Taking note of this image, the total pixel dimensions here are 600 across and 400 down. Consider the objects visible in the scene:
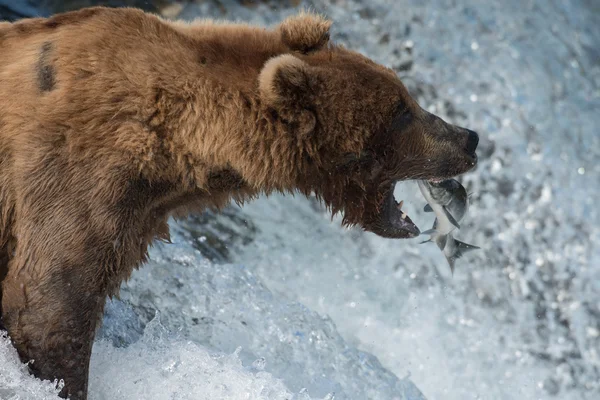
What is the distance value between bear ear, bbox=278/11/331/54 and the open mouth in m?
0.73

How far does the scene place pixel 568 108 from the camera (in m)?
7.39

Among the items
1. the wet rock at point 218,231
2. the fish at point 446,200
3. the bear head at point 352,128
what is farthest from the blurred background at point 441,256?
the bear head at point 352,128

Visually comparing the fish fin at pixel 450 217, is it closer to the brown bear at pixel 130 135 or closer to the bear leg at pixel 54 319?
the brown bear at pixel 130 135

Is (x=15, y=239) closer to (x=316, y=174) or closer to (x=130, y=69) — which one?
(x=130, y=69)

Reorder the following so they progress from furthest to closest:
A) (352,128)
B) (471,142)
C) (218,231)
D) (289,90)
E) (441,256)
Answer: (441,256) < (218,231) < (471,142) < (352,128) < (289,90)

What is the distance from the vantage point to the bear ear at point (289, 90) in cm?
344

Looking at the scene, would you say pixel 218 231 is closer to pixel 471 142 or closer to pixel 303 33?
pixel 471 142

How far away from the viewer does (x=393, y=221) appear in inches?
166

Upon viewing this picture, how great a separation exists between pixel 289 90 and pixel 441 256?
3717 millimetres

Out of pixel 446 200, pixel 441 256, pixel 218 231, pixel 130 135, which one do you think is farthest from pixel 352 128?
pixel 441 256

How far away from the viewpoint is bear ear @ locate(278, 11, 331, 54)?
3.81 metres

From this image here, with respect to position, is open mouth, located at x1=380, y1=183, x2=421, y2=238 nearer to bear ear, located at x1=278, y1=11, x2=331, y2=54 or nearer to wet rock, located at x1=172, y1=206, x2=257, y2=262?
bear ear, located at x1=278, y1=11, x2=331, y2=54

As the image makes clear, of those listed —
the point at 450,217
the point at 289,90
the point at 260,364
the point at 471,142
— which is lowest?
the point at 260,364

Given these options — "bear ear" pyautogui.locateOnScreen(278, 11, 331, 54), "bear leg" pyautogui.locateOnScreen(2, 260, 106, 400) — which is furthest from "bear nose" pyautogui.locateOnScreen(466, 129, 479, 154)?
"bear leg" pyautogui.locateOnScreen(2, 260, 106, 400)
